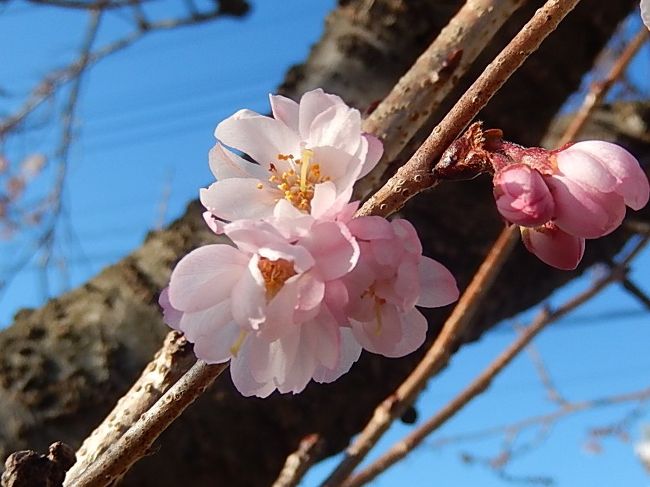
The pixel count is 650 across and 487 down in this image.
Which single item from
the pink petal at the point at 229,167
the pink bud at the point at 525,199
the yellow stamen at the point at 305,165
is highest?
the pink bud at the point at 525,199

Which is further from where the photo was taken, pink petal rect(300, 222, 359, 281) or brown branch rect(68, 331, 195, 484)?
brown branch rect(68, 331, 195, 484)

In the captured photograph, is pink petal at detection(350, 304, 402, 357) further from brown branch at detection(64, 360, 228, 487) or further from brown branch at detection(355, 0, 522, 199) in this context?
brown branch at detection(355, 0, 522, 199)

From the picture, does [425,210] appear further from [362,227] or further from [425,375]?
[362,227]

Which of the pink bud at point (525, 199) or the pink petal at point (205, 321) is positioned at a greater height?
the pink bud at point (525, 199)

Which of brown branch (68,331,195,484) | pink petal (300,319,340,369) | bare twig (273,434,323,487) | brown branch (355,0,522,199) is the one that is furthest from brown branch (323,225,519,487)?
pink petal (300,319,340,369)

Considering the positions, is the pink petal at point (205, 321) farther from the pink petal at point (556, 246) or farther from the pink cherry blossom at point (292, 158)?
the pink petal at point (556, 246)

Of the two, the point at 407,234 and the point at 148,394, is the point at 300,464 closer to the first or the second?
the point at 148,394

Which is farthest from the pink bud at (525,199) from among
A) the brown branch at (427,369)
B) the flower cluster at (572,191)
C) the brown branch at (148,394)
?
the brown branch at (427,369)
